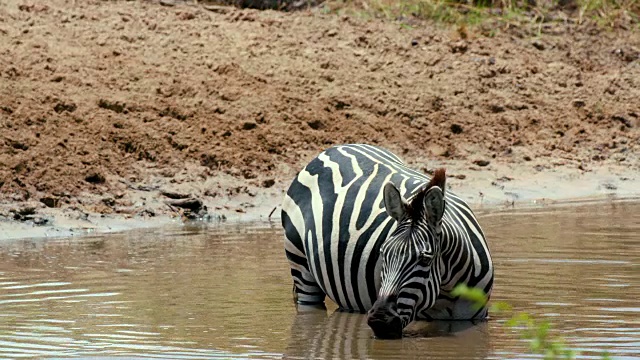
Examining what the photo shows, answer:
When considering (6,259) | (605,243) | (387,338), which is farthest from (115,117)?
(387,338)

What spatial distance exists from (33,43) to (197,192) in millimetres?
3053

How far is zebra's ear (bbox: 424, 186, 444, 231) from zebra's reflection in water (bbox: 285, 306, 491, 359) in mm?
611

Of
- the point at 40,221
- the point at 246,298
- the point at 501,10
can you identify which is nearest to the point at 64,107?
the point at 40,221

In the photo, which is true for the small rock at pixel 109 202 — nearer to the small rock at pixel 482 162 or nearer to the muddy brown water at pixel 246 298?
the muddy brown water at pixel 246 298

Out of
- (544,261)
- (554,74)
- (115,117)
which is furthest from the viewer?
(554,74)

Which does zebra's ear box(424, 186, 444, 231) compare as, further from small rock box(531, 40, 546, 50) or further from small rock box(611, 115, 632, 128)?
small rock box(531, 40, 546, 50)

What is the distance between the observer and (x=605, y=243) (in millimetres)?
10109

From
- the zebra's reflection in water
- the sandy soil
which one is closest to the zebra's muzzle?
the zebra's reflection in water

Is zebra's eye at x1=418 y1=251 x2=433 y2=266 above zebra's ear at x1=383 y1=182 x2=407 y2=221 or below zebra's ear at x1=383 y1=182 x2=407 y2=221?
below

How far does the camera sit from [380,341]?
256 inches

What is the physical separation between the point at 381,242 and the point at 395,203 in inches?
20.5

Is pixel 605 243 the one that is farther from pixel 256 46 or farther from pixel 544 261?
pixel 256 46

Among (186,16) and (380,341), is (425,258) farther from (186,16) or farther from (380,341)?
(186,16)

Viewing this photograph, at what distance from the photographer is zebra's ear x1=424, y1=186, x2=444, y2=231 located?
628 centimetres
